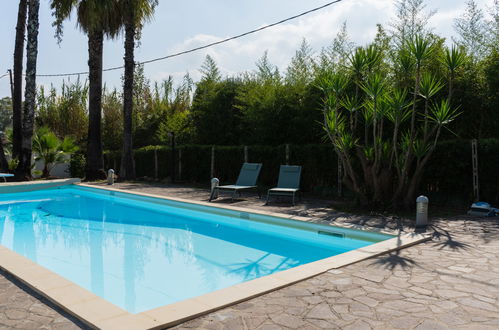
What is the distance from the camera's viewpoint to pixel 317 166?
36.8 feet

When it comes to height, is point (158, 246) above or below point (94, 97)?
below

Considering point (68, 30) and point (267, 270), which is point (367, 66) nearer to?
point (267, 270)

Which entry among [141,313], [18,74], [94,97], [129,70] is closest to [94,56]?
[129,70]

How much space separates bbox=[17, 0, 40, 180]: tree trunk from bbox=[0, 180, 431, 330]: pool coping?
1217 centimetres

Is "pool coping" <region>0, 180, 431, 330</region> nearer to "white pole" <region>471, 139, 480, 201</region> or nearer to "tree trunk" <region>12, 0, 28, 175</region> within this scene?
"white pole" <region>471, 139, 480, 201</region>

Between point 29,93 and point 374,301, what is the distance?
1606 cm

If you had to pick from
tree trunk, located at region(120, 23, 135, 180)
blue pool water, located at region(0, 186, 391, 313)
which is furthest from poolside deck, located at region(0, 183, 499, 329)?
tree trunk, located at region(120, 23, 135, 180)

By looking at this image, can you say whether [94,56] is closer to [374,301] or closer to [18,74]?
[18,74]

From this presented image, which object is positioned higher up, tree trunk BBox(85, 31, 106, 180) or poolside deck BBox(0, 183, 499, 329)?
tree trunk BBox(85, 31, 106, 180)

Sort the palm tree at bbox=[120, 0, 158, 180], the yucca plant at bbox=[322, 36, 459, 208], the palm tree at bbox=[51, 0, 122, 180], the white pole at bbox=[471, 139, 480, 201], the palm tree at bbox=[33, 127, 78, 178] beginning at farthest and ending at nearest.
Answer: the palm tree at bbox=[33, 127, 78, 178] < the palm tree at bbox=[120, 0, 158, 180] < the palm tree at bbox=[51, 0, 122, 180] < the white pole at bbox=[471, 139, 480, 201] < the yucca plant at bbox=[322, 36, 459, 208]

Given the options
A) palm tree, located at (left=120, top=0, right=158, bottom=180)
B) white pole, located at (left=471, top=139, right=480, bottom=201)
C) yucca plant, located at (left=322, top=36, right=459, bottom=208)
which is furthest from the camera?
palm tree, located at (left=120, top=0, right=158, bottom=180)

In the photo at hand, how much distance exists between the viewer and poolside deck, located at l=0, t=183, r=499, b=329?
2.81 metres

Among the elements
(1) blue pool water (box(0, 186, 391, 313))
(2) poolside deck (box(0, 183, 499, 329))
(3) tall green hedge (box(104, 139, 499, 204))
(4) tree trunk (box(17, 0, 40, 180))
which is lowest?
(1) blue pool water (box(0, 186, 391, 313))

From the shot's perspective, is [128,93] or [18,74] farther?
[18,74]
